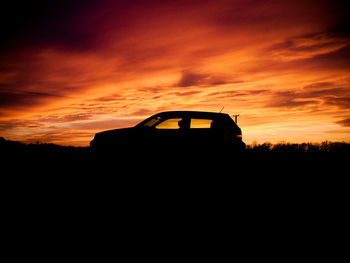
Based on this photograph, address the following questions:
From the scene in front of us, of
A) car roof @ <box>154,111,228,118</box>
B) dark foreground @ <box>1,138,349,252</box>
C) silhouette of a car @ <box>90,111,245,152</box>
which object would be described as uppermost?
car roof @ <box>154,111,228,118</box>

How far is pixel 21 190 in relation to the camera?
5.46 m

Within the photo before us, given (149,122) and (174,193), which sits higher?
(149,122)

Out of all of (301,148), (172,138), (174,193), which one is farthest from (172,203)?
(301,148)

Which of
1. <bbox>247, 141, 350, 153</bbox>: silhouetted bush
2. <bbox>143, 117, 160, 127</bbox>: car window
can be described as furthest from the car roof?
<bbox>247, 141, 350, 153</bbox>: silhouetted bush

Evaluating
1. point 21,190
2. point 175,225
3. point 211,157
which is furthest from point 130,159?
point 175,225

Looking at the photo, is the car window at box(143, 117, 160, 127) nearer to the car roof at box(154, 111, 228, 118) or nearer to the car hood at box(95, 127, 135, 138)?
the car roof at box(154, 111, 228, 118)

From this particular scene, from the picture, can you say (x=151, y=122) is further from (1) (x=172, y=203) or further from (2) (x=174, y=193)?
(1) (x=172, y=203)

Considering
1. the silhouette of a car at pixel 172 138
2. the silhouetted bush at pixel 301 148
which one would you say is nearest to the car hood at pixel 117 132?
the silhouette of a car at pixel 172 138

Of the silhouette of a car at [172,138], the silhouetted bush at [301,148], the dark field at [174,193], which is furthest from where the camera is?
the silhouetted bush at [301,148]

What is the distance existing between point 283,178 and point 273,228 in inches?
151

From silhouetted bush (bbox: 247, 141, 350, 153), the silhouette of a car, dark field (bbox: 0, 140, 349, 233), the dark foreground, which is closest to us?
the dark foreground

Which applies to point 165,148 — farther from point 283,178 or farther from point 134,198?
point 283,178

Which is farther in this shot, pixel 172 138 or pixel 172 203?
pixel 172 138

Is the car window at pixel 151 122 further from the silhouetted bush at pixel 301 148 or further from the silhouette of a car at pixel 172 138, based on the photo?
the silhouetted bush at pixel 301 148
